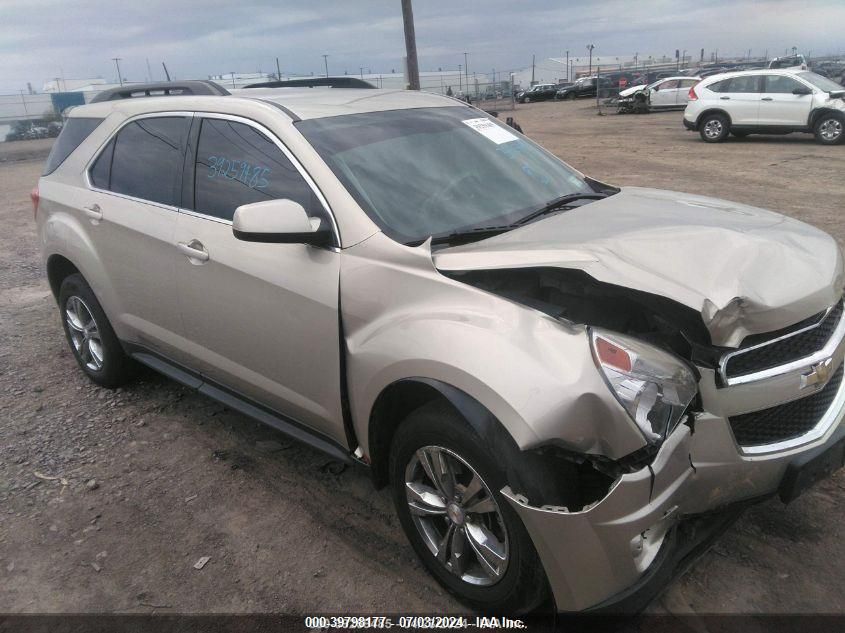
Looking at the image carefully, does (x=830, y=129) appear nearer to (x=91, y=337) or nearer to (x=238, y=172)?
(x=238, y=172)

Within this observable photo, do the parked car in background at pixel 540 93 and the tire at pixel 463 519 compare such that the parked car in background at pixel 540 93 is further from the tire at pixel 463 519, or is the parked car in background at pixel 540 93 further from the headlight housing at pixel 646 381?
the headlight housing at pixel 646 381

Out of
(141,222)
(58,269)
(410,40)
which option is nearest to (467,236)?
(141,222)

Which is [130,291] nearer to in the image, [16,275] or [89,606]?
[89,606]

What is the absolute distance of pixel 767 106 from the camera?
15.4 meters

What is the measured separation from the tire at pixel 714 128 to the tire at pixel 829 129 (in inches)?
77.2

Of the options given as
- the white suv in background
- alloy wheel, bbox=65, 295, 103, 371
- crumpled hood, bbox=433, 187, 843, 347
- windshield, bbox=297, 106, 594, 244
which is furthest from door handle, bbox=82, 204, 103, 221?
the white suv in background

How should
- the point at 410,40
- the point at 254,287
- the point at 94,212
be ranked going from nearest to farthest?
the point at 254,287, the point at 94,212, the point at 410,40

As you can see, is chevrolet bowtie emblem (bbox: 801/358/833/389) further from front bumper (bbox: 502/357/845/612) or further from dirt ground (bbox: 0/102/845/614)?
dirt ground (bbox: 0/102/845/614)

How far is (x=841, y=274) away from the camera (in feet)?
Answer: 8.25

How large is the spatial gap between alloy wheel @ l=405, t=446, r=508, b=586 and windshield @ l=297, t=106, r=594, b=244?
90 centimetres

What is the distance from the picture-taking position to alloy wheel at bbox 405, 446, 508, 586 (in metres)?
2.27

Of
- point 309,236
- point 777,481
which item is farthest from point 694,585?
point 309,236

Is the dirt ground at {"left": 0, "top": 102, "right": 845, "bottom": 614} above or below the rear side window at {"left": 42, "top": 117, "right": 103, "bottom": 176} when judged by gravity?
below

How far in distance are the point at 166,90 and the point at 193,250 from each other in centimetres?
138
